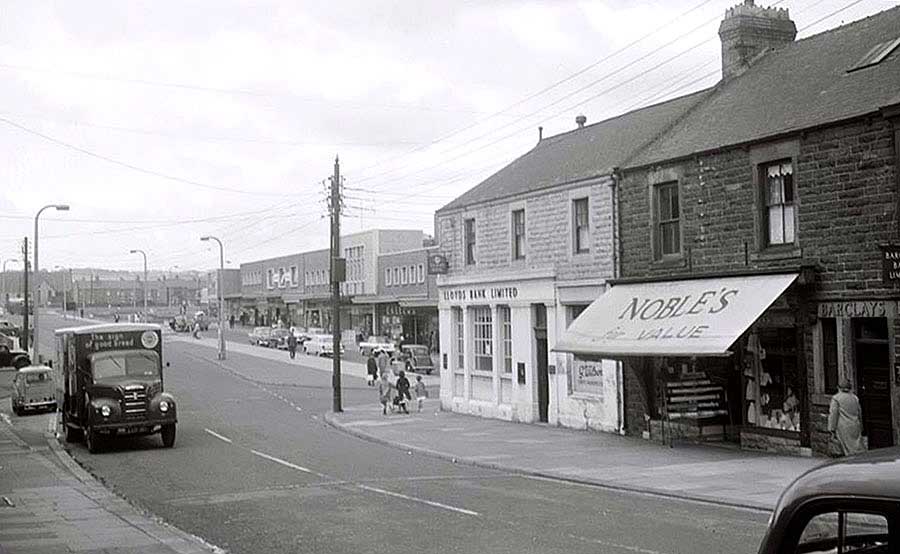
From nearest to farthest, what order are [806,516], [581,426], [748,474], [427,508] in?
[806,516] < [427,508] < [748,474] < [581,426]

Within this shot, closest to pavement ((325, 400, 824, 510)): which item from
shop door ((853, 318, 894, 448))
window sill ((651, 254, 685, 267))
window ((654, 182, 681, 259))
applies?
shop door ((853, 318, 894, 448))

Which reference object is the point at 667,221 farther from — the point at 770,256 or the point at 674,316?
the point at 770,256

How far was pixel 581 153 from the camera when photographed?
3278 cm

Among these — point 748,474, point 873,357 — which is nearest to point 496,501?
point 748,474

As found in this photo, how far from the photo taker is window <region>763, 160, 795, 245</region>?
2208cm

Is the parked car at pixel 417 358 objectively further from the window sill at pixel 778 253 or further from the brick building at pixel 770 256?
the window sill at pixel 778 253

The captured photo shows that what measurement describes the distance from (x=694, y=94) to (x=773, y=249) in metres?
9.09

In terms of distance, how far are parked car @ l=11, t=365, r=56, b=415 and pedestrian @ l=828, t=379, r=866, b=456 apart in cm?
3107

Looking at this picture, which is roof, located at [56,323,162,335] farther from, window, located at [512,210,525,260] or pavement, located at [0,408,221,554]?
window, located at [512,210,525,260]

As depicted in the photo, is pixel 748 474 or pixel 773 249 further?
pixel 773 249

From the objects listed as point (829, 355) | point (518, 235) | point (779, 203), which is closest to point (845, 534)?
point (829, 355)

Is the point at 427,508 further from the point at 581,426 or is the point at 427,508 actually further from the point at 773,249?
the point at 581,426

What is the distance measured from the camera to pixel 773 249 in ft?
73.5

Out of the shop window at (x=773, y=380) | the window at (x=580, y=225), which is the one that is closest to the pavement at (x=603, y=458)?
the shop window at (x=773, y=380)
